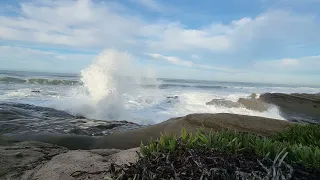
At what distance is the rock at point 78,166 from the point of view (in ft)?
12.4

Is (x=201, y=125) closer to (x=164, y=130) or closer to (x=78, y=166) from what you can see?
(x=164, y=130)

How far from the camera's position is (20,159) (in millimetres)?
4875

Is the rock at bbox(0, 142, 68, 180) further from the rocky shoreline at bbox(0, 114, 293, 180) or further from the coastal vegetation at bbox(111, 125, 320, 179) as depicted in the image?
the coastal vegetation at bbox(111, 125, 320, 179)

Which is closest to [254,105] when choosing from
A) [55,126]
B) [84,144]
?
[55,126]

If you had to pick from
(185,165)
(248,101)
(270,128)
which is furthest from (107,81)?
(185,165)

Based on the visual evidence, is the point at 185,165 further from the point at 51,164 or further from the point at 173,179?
the point at 51,164

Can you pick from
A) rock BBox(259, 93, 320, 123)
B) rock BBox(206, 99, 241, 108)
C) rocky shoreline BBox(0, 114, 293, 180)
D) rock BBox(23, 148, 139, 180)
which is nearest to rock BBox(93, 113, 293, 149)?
rocky shoreline BBox(0, 114, 293, 180)

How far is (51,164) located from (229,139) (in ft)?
8.27

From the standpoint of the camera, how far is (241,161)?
9.20 feet

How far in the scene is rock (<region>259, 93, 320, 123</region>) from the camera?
19.3 metres

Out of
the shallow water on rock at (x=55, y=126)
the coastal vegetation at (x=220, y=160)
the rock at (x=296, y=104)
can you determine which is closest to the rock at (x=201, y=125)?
the shallow water on rock at (x=55, y=126)

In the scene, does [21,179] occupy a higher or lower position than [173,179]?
lower

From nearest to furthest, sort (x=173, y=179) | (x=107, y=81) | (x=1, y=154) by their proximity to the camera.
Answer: (x=173, y=179), (x=1, y=154), (x=107, y=81)

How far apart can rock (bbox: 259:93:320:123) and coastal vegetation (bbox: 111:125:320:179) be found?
53.1ft
